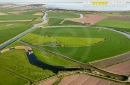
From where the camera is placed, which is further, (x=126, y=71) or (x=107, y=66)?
(x=107, y=66)

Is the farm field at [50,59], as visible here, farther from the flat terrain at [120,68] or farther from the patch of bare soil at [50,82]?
the flat terrain at [120,68]

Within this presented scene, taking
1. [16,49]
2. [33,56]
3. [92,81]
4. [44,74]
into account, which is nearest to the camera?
[92,81]

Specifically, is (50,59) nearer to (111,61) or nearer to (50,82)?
(50,82)

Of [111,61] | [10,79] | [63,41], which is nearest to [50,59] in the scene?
[10,79]

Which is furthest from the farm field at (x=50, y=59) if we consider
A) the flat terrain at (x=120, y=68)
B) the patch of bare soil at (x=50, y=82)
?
the flat terrain at (x=120, y=68)

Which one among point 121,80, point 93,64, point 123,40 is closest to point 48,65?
point 93,64

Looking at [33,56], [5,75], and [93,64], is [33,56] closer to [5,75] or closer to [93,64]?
[5,75]
